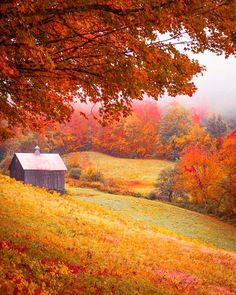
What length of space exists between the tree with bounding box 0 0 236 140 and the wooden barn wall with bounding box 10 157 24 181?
39788 millimetres

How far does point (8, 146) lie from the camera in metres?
82.0

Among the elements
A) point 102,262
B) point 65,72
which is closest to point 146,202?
point 102,262

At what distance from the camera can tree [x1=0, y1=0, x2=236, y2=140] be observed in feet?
19.8

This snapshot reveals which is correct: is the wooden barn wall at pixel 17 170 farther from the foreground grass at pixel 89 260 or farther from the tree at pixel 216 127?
the tree at pixel 216 127

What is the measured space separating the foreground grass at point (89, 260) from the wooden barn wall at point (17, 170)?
27.1 m

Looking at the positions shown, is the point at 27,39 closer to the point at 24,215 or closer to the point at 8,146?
the point at 24,215

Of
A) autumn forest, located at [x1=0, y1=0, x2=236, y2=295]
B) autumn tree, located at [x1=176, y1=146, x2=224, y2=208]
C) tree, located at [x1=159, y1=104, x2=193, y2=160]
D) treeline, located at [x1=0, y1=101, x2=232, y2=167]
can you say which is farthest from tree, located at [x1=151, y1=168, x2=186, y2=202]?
tree, located at [x1=159, y1=104, x2=193, y2=160]

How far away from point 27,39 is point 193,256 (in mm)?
13859

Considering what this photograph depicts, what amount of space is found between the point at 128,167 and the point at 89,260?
235 feet

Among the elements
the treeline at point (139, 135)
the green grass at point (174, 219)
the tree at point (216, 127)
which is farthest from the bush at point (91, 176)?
the tree at point (216, 127)

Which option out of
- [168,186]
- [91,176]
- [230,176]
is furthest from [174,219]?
[91,176]

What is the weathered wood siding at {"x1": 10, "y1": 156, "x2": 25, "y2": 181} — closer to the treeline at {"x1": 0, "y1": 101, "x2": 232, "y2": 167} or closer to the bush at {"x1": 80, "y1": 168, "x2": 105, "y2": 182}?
the bush at {"x1": 80, "y1": 168, "x2": 105, "y2": 182}

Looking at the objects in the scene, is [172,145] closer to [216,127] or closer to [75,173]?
[216,127]

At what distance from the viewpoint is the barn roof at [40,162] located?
48.0m
